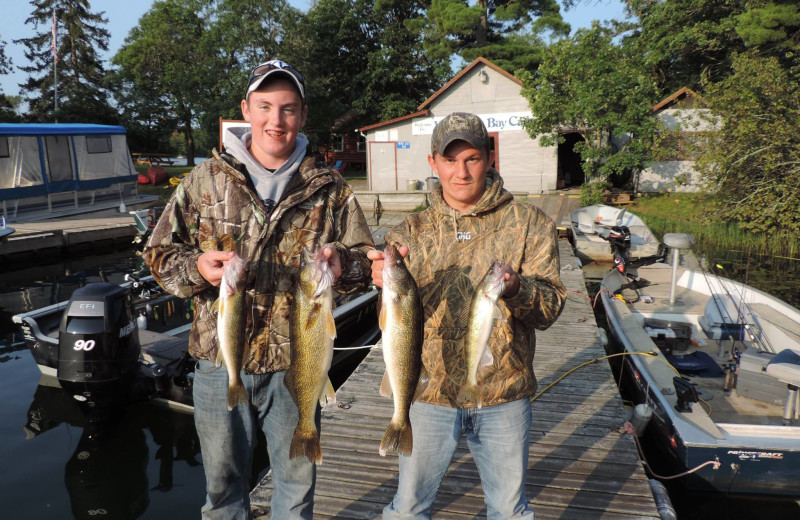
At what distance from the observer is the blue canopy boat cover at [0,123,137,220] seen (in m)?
20.3

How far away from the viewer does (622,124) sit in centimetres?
2241

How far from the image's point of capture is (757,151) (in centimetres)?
1794

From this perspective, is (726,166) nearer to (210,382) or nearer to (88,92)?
(210,382)

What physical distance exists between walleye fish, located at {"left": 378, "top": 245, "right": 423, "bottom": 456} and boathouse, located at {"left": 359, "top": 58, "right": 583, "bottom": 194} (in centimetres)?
2454

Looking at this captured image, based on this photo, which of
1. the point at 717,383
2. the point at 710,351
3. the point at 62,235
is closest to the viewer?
the point at 717,383

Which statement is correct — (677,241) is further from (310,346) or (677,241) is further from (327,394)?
(310,346)

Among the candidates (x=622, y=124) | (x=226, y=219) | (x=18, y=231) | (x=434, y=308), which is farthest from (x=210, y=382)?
(x=622, y=124)

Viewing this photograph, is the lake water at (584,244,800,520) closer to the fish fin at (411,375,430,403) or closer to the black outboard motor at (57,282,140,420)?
the fish fin at (411,375,430,403)

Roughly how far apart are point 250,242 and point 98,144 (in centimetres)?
2471

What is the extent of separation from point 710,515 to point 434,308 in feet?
18.2

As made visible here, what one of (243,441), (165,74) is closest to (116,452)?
(243,441)

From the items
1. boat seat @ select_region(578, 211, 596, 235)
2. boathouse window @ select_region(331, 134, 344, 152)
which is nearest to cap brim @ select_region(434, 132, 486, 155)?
boat seat @ select_region(578, 211, 596, 235)

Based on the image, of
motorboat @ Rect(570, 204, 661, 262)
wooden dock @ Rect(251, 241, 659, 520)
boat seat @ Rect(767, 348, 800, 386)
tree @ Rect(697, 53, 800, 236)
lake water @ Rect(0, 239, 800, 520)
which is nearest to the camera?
wooden dock @ Rect(251, 241, 659, 520)

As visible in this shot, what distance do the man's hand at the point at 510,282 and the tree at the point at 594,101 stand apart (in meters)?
22.0
